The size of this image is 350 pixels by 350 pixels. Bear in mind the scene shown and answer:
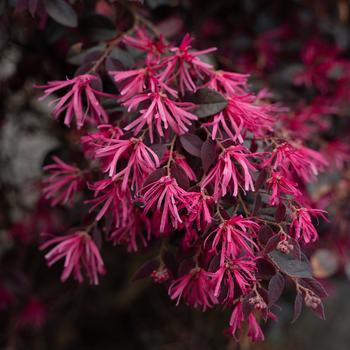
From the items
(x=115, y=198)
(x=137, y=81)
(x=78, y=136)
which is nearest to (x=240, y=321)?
(x=115, y=198)

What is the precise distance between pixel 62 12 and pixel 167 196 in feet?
1.29

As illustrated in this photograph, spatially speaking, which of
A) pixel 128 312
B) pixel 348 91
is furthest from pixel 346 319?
pixel 348 91

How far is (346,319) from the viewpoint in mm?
1771

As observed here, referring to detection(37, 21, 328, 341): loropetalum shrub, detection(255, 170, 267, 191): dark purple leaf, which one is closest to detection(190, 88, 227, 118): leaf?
detection(37, 21, 328, 341): loropetalum shrub

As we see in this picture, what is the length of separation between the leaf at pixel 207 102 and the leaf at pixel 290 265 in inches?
7.9

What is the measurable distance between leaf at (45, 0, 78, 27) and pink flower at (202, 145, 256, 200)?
36 cm

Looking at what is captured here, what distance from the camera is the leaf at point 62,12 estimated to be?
861 mm

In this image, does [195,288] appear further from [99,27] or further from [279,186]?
[99,27]

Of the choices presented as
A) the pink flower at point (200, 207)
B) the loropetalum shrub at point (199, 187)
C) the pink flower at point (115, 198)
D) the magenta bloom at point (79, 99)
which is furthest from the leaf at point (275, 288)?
the magenta bloom at point (79, 99)

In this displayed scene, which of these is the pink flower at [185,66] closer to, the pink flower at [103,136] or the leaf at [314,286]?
the pink flower at [103,136]

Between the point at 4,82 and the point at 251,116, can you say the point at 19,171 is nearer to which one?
the point at 4,82

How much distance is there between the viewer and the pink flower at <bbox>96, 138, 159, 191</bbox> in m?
0.67

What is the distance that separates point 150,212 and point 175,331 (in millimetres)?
929

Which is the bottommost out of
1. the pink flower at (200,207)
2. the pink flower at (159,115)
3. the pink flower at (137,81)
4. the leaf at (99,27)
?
the pink flower at (200,207)
